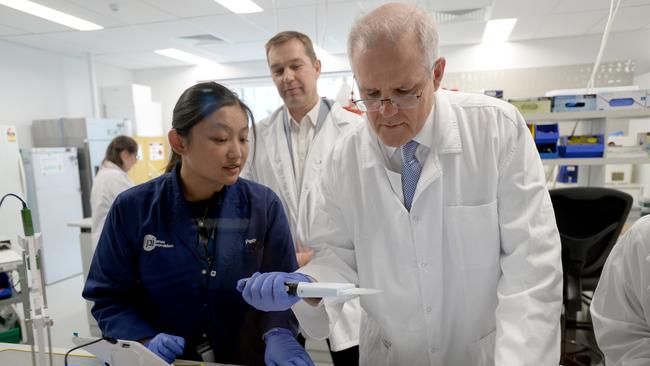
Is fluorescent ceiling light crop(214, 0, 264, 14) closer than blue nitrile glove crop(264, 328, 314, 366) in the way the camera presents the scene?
No

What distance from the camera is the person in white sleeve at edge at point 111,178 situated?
1797mm

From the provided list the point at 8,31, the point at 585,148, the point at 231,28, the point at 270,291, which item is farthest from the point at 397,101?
the point at 8,31

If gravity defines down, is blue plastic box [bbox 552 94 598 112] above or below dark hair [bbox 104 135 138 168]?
above

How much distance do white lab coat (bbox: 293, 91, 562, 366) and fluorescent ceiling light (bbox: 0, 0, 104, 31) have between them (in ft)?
14.4

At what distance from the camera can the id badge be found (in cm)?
113

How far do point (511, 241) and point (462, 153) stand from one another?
245 millimetres

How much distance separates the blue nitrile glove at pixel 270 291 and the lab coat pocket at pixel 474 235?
396 millimetres

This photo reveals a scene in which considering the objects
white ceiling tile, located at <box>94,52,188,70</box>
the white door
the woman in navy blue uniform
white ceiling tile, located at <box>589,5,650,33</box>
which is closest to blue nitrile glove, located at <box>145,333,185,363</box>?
the woman in navy blue uniform

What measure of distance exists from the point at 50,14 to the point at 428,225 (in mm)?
4896

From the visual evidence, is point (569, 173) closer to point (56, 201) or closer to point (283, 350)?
point (283, 350)

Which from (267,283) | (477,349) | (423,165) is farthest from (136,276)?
(477,349)

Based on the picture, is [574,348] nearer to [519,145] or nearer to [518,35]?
[519,145]

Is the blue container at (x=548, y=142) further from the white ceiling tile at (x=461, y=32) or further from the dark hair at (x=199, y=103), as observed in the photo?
the white ceiling tile at (x=461, y=32)

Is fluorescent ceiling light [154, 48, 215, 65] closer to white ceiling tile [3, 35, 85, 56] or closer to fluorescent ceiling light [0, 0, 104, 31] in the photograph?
white ceiling tile [3, 35, 85, 56]
